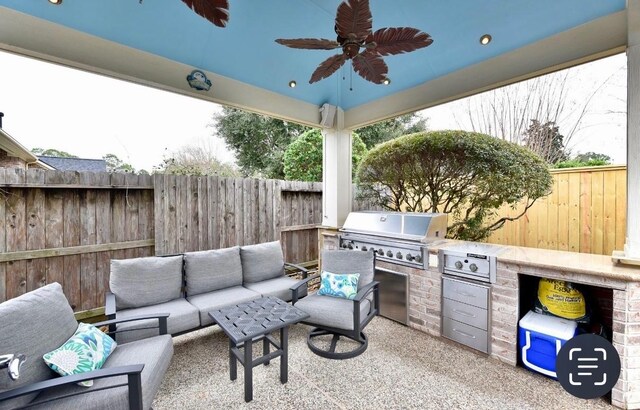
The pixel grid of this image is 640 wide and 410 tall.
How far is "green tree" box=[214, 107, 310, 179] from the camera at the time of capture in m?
7.66

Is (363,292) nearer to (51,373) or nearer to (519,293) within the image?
(519,293)

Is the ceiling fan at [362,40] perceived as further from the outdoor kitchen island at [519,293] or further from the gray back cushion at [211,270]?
the gray back cushion at [211,270]

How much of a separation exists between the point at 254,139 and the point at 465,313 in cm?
685

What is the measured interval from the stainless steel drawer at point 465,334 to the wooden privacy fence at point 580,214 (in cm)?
190

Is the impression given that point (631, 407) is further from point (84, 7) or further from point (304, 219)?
point (84, 7)

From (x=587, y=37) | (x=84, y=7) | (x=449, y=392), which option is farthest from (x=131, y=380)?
(x=587, y=37)

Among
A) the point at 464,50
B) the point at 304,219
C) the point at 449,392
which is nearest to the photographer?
the point at 449,392

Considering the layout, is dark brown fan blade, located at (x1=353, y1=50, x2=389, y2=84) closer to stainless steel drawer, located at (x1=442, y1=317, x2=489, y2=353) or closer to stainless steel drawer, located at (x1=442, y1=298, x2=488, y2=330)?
stainless steel drawer, located at (x1=442, y1=298, x2=488, y2=330)

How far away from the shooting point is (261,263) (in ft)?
11.5

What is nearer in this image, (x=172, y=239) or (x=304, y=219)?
(x=172, y=239)

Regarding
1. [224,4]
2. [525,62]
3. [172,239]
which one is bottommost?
[172,239]

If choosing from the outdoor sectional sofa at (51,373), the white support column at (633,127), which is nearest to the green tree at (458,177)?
the white support column at (633,127)

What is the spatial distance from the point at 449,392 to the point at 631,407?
127cm

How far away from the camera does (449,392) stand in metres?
2.11
